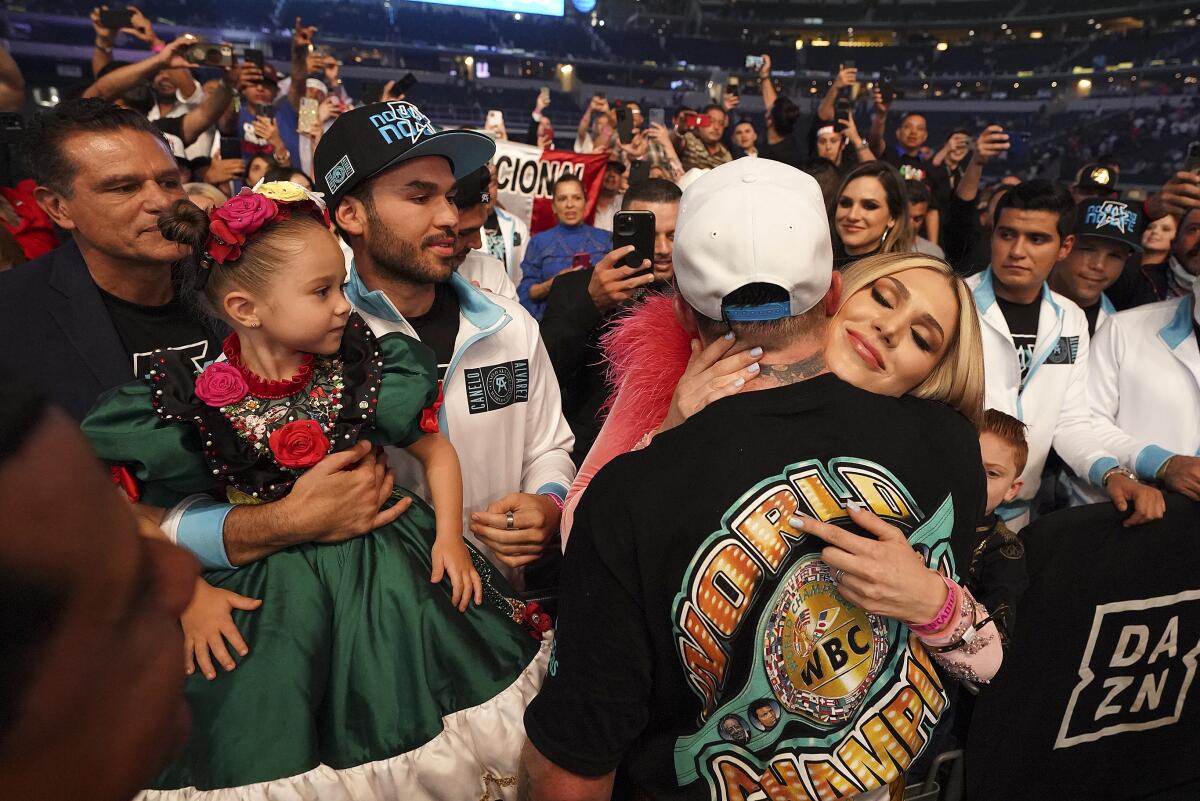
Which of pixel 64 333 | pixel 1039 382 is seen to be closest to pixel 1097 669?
pixel 1039 382

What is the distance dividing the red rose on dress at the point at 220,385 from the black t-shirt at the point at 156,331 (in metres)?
0.71

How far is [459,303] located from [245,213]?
32.2 inches

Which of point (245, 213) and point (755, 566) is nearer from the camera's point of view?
point (755, 566)

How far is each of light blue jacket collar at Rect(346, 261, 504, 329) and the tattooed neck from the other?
1.15 meters

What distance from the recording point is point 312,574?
1.51m

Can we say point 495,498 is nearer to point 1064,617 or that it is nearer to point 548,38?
point 1064,617

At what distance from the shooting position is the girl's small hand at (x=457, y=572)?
157 cm

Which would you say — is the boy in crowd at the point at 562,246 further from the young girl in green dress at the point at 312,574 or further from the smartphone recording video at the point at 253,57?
the young girl in green dress at the point at 312,574

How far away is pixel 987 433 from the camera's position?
240 cm

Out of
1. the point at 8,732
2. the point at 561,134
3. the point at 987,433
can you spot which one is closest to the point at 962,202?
the point at 987,433

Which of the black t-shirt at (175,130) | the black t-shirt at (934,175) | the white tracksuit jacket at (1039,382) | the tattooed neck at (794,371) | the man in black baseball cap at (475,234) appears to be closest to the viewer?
the tattooed neck at (794,371)

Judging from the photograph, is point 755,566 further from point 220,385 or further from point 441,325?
point 441,325

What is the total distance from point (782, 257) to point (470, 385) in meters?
1.27

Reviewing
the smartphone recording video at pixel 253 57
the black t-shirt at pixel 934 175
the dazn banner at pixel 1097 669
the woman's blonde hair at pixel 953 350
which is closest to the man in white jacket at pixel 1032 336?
Answer: the dazn banner at pixel 1097 669
